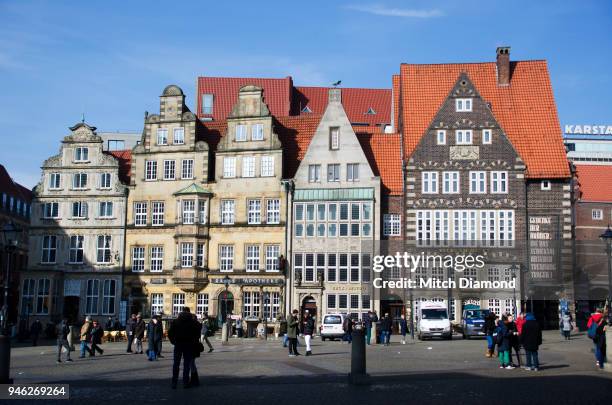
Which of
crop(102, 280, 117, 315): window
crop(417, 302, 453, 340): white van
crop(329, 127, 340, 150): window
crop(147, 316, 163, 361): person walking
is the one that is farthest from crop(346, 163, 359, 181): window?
crop(147, 316, 163, 361): person walking

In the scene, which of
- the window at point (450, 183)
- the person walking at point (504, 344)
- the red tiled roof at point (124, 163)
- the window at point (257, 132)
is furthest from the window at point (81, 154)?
the person walking at point (504, 344)

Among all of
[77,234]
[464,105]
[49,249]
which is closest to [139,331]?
[77,234]

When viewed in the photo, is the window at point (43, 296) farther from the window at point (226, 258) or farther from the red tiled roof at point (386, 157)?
the red tiled roof at point (386, 157)

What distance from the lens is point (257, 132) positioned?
200 ft

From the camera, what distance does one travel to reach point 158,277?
6097 cm

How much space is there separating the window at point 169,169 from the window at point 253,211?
618 cm

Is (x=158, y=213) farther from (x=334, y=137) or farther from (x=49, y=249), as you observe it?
(x=334, y=137)

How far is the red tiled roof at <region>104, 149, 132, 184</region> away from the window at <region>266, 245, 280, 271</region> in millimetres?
12516

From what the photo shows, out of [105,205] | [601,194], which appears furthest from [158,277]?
[601,194]

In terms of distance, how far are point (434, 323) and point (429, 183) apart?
15.1 metres

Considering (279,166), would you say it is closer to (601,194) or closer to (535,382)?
(535,382)

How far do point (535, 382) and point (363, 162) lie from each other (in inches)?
1531

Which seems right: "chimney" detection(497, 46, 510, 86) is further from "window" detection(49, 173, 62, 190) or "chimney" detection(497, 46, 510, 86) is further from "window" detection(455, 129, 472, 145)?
"window" detection(49, 173, 62, 190)

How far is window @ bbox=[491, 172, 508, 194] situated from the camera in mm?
58156
